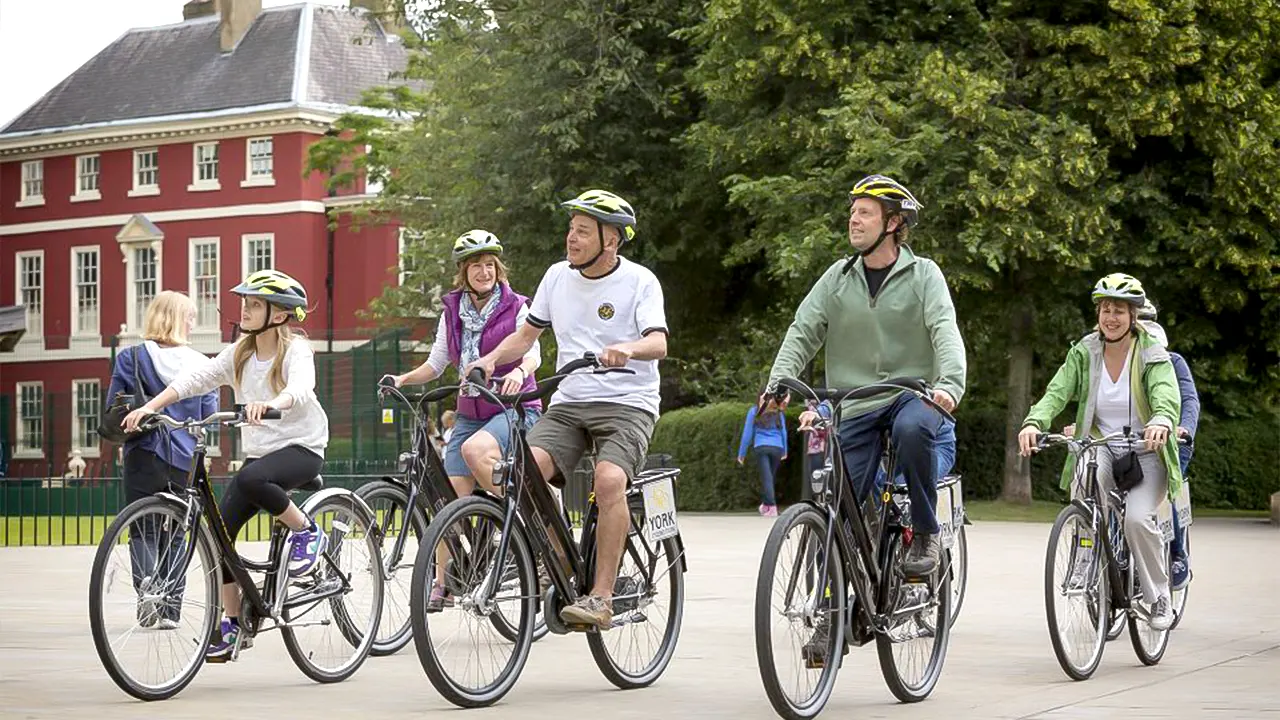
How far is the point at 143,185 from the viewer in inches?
2660

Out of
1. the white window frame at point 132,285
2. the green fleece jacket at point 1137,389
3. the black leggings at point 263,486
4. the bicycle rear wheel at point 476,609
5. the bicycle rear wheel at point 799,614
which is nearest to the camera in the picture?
the bicycle rear wheel at point 799,614

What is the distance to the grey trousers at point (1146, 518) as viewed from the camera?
414 inches

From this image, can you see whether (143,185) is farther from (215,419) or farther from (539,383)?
(539,383)

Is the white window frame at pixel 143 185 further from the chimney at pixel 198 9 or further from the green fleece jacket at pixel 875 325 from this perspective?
the green fleece jacket at pixel 875 325

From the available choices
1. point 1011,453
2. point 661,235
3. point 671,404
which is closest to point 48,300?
point 671,404

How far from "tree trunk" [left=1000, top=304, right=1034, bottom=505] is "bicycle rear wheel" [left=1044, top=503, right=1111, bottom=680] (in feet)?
66.6

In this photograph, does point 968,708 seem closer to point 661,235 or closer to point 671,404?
point 661,235

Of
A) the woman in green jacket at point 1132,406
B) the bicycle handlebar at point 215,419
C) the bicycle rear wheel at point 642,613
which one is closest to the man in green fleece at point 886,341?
the bicycle rear wheel at point 642,613

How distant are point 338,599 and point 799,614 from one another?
8.37 feet

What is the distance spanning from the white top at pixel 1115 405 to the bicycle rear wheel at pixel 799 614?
3.00 meters

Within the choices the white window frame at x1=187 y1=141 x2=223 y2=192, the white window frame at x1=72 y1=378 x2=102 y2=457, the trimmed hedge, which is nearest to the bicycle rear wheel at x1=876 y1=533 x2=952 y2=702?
the white window frame at x1=72 y1=378 x2=102 y2=457

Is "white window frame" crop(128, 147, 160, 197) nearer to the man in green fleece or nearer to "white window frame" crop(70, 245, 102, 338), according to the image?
"white window frame" crop(70, 245, 102, 338)

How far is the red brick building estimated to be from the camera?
64000mm

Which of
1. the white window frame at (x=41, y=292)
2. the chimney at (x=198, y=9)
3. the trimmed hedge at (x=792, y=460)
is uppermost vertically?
the chimney at (x=198, y=9)
